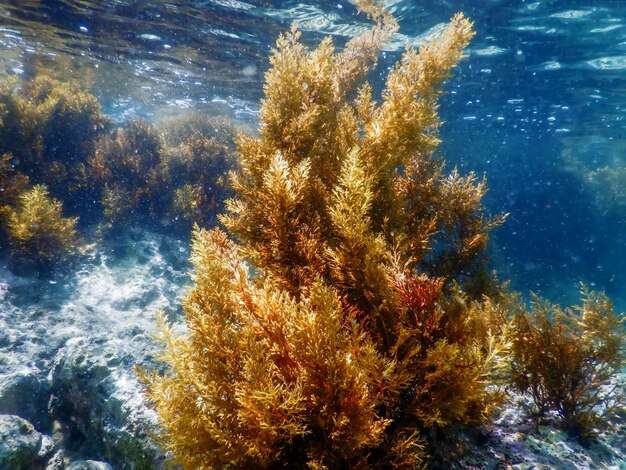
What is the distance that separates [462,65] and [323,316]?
1893 cm

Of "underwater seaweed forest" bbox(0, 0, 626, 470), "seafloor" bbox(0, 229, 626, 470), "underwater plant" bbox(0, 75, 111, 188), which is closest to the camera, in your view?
"underwater seaweed forest" bbox(0, 0, 626, 470)

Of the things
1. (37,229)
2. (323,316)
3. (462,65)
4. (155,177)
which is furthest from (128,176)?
(462,65)

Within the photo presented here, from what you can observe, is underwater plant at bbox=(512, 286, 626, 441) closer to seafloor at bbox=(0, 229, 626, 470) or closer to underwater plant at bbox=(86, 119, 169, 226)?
seafloor at bbox=(0, 229, 626, 470)

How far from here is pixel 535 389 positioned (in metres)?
3.85

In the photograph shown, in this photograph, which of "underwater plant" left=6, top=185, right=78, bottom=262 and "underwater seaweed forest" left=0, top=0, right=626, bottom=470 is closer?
"underwater seaweed forest" left=0, top=0, right=626, bottom=470

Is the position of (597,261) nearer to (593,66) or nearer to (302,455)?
(593,66)

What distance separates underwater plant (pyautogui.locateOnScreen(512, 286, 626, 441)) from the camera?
12.3 feet

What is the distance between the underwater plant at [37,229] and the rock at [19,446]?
502 centimetres

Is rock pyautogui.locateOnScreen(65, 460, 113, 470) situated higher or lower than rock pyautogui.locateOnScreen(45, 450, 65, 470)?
higher

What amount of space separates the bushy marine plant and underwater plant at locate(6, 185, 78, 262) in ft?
23.2

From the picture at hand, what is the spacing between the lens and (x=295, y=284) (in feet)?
9.93

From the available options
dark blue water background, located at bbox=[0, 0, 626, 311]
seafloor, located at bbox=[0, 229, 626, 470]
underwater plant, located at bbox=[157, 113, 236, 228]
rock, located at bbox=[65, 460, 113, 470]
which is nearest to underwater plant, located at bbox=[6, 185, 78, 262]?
seafloor, located at bbox=[0, 229, 626, 470]

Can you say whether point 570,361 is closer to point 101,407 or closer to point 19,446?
point 101,407

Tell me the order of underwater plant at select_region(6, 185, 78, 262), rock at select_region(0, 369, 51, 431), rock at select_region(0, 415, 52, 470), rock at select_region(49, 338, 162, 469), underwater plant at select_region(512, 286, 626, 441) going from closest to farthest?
underwater plant at select_region(512, 286, 626, 441)
rock at select_region(0, 415, 52, 470)
rock at select_region(49, 338, 162, 469)
rock at select_region(0, 369, 51, 431)
underwater plant at select_region(6, 185, 78, 262)
